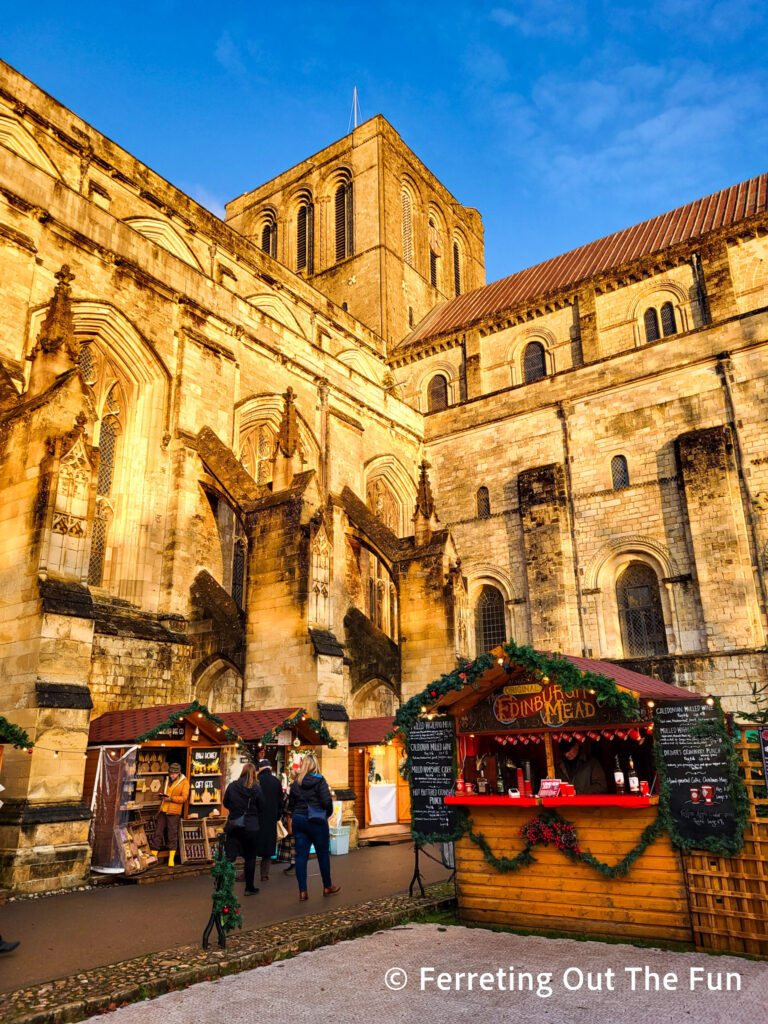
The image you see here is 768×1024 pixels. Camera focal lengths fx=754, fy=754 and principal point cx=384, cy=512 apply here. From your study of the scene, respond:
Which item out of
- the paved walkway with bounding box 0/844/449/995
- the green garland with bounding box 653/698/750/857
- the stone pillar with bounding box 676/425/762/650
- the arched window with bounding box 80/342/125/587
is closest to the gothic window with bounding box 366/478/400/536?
the stone pillar with bounding box 676/425/762/650

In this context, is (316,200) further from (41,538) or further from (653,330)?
(41,538)

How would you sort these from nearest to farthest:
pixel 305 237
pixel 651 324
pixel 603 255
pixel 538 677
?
1. pixel 538 677
2. pixel 651 324
3. pixel 603 255
4. pixel 305 237

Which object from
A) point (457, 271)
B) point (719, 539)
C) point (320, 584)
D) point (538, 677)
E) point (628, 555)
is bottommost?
point (538, 677)

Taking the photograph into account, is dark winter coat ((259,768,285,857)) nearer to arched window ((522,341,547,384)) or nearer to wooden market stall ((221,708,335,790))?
wooden market stall ((221,708,335,790))

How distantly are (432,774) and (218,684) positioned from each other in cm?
848

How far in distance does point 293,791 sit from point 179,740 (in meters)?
3.66

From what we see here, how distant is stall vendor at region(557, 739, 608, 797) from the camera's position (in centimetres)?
736

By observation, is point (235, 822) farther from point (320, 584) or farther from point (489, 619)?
point (489, 619)

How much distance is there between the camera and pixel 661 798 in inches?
259

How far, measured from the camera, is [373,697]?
1988 cm

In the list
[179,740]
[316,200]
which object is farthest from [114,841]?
[316,200]

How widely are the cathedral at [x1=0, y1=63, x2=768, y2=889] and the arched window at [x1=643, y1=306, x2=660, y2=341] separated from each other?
99 mm

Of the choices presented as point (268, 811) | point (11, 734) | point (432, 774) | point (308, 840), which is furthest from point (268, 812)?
point (11, 734)

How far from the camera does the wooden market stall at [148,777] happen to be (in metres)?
10.3
